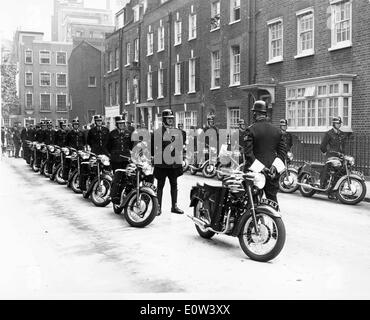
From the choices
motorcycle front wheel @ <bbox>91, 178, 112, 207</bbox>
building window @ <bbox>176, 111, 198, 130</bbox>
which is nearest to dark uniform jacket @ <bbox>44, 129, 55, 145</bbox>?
motorcycle front wheel @ <bbox>91, 178, 112, 207</bbox>

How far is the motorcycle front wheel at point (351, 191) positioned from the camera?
1211cm

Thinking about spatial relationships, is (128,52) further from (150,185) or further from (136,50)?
(150,185)

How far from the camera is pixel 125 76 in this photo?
145 feet

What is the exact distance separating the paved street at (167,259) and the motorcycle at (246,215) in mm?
228

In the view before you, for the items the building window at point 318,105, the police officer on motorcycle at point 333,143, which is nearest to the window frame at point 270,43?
the building window at point 318,105

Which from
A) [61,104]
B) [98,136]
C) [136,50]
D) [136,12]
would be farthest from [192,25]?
[98,136]

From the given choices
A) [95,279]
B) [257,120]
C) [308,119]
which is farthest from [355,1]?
[95,279]

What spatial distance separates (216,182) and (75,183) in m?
4.63

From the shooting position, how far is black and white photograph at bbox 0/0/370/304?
5621mm

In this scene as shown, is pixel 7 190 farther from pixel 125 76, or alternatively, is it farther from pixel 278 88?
pixel 125 76

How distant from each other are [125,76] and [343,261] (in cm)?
3944

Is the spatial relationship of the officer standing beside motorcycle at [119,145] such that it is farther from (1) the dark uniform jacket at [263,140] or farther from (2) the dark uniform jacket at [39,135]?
(2) the dark uniform jacket at [39,135]

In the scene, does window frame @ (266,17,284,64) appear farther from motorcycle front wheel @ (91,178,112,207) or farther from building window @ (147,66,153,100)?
building window @ (147,66,153,100)
